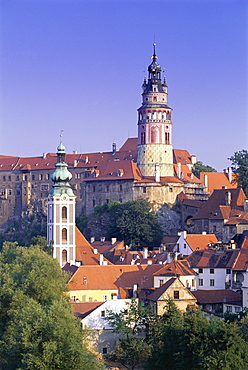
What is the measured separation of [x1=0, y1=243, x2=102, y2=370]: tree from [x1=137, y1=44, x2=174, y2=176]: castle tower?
43.6m

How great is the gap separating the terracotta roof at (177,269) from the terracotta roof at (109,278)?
1.14 m

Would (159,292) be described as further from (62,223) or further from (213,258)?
(62,223)

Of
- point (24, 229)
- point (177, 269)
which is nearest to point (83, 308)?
point (177, 269)

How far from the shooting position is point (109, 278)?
68.4 meters

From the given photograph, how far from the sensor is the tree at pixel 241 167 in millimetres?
102500

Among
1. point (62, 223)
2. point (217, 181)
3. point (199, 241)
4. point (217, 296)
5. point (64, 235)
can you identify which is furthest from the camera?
point (217, 181)

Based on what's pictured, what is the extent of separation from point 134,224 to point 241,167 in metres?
13.9

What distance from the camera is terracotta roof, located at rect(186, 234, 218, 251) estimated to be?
254ft

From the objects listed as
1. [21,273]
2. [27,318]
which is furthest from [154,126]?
[27,318]

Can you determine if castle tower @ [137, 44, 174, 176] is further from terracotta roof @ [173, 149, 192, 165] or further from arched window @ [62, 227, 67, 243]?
arched window @ [62, 227, 67, 243]

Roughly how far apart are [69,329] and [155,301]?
1168cm

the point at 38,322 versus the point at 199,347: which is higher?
the point at 38,322

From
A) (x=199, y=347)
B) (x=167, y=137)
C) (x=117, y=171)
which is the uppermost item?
(x=167, y=137)

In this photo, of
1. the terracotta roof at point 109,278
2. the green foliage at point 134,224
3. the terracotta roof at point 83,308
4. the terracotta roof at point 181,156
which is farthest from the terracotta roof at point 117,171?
the terracotta roof at point 83,308
